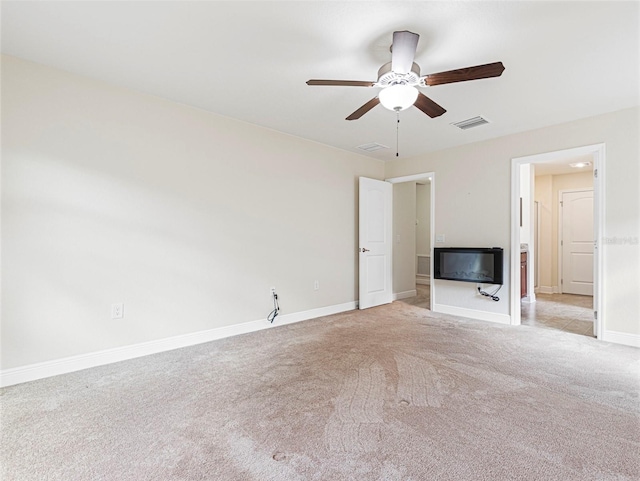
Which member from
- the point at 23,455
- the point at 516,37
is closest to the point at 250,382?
the point at 23,455

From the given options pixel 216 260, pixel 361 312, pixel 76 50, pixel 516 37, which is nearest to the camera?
pixel 516 37

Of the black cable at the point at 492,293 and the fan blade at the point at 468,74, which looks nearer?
the fan blade at the point at 468,74

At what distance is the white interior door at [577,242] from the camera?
20.1 ft

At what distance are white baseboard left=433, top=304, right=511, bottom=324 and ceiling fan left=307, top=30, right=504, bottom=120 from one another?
3073 millimetres

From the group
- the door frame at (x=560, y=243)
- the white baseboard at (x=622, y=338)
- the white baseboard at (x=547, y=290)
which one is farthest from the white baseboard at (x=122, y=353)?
the door frame at (x=560, y=243)

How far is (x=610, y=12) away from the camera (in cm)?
190

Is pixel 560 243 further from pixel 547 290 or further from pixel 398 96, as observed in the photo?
pixel 398 96

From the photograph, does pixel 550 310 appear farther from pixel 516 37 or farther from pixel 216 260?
pixel 216 260

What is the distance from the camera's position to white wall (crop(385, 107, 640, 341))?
3270 millimetres

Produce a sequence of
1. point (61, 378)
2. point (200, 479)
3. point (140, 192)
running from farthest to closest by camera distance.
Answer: point (140, 192) → point (61, 378) → point (200, 479)

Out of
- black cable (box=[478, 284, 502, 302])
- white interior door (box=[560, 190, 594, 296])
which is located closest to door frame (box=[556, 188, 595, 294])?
white interior door (box=[560, 190, 594, 296])

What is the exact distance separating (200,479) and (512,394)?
205 centimetres

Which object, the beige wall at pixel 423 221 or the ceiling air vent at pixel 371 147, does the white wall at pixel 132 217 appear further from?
the beige wall at pixel 423 221

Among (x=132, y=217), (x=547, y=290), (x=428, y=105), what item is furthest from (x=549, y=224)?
(x=132, y=217)
